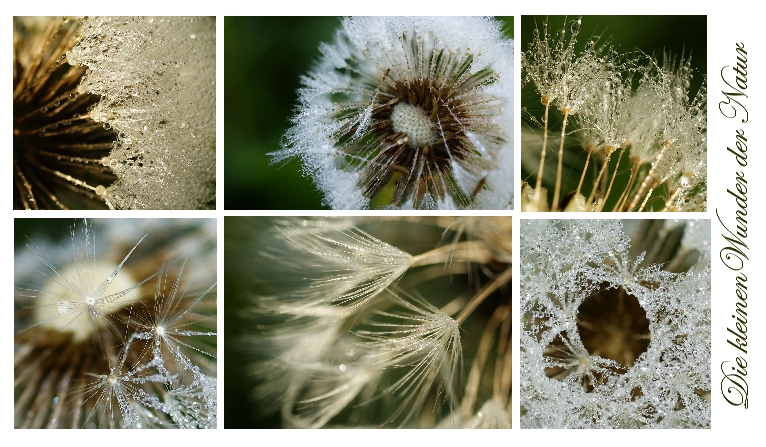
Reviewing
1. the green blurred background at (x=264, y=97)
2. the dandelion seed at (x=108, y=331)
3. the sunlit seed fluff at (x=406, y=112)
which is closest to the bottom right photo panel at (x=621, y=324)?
the sunlit seed fluff at (x=406, y=112)

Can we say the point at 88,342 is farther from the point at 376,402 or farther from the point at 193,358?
the point at 376,402

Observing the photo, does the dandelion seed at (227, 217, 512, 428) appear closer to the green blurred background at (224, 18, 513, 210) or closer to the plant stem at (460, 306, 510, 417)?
the plant stem at (460, 306, 510, 417)

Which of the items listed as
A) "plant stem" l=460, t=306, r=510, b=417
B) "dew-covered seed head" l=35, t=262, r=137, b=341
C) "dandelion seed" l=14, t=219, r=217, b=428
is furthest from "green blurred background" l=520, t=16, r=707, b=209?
"dew-covered seed head" l=35, t=262, r=137, b=341

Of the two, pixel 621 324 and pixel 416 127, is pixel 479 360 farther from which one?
pixel 416 127

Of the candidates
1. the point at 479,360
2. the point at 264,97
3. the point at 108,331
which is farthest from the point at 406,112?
the point at 108,331

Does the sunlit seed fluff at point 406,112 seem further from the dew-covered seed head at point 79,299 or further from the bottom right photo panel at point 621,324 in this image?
the dew-covered seed head at point 79,299
